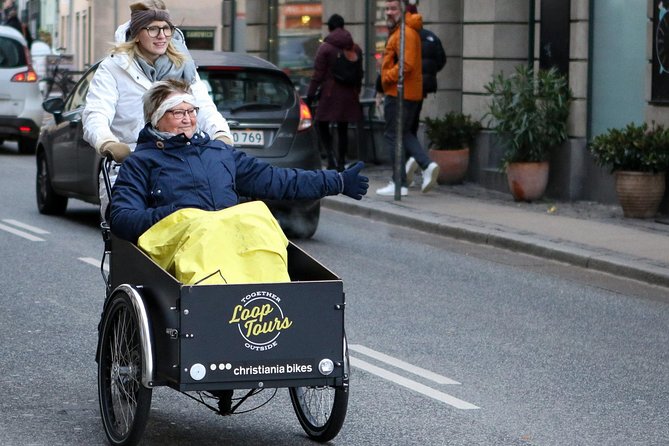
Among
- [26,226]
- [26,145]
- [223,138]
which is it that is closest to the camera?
[223,138]

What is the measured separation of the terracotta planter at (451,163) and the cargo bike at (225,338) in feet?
40.1

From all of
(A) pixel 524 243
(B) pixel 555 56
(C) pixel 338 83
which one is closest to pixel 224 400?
(A) pixel 524 243

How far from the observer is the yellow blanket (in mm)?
5758

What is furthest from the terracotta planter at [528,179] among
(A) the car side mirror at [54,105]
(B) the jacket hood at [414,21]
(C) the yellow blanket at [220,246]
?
(C) the yellow blanket at [220,246]

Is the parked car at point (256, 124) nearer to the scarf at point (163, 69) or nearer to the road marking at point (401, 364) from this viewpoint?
the road marking at point (401, 364)

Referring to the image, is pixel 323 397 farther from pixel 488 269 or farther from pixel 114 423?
pixel 488 269

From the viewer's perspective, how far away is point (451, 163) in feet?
59.9

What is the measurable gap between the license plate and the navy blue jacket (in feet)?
23.3

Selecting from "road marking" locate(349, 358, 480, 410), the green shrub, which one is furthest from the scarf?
the green shrub

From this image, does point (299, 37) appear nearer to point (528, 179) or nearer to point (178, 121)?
point (528, 179)

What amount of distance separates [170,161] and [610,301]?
502 centimetres

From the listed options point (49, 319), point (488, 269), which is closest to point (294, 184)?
point (49, 319)

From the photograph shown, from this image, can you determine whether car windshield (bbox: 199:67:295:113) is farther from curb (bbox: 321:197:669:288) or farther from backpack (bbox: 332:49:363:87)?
backpack (bbox: 332:49:363:87)

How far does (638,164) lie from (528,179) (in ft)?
6.02
